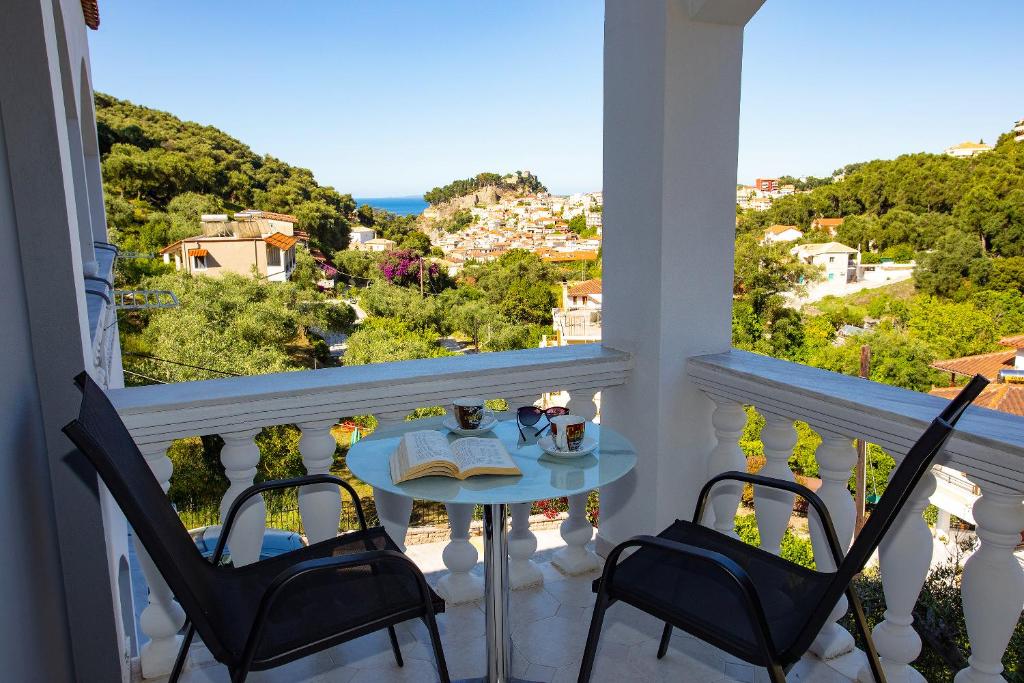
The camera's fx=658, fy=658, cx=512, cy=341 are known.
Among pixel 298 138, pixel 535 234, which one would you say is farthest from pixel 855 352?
pixel 298 138

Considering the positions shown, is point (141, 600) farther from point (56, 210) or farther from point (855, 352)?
point (855, 352)

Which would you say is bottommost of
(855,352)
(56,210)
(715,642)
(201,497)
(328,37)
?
(201,497)

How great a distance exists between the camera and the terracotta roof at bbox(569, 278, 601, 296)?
19.3 m

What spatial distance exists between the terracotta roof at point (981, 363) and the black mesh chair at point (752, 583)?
741 inches

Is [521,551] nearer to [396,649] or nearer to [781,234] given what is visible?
[396,649]

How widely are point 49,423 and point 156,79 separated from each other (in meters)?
33.5

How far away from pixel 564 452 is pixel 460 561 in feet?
2.65

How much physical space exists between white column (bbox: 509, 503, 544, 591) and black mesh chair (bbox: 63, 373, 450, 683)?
702mm

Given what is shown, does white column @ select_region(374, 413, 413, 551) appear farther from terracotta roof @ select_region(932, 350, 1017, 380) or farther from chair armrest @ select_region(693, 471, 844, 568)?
terracotta roof @ select_region(932, 350, 1017, 380)

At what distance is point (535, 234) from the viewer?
23.2 meters

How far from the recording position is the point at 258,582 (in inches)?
56.1

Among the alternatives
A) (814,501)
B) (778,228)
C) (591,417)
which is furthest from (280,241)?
(814,501)

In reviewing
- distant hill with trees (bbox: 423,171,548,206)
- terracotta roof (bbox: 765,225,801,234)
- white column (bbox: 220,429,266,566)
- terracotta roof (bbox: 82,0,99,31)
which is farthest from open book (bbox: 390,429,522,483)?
terracotta roof (bbox: 765,225,801,234)

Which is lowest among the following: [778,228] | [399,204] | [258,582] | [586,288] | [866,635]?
[586,288]
